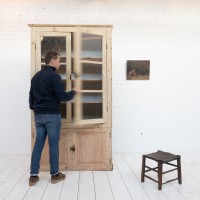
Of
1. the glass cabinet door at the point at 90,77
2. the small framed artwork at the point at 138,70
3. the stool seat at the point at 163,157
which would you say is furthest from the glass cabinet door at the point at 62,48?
the small framed artwork at the point at 138,70

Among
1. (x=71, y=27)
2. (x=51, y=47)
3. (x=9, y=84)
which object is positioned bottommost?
(x=9, y=84)

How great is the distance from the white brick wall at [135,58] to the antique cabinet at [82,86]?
3.72ft

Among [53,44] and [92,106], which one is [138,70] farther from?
[53,44]

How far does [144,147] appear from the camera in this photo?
5.09 meters

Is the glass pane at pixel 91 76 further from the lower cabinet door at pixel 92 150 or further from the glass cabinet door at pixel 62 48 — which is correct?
the lower cabinet door at pixel 92 150

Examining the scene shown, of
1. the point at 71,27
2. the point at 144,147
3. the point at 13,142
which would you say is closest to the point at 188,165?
the point at 144,147

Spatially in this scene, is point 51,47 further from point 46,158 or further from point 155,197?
point 155,197

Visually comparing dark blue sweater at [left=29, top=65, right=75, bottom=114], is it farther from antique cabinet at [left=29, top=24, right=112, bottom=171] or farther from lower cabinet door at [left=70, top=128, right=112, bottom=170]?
lower cabinet door at [left=70, top=128, right=112, bottom=170]

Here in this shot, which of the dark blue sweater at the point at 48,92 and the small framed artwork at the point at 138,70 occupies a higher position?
the small framed artwork at the point at 138,70

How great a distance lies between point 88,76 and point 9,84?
1.84 meters

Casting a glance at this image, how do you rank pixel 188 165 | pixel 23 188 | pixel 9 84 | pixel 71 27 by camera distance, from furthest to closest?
1. pixel 9 84
2. pixel 188 165
3. pixel 71 27
4. pixel 23 188

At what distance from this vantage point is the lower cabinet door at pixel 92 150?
12.9ft

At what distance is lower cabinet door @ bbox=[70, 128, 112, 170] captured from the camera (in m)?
Result: 3.92

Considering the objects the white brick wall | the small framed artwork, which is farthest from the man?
the small framed artwork
